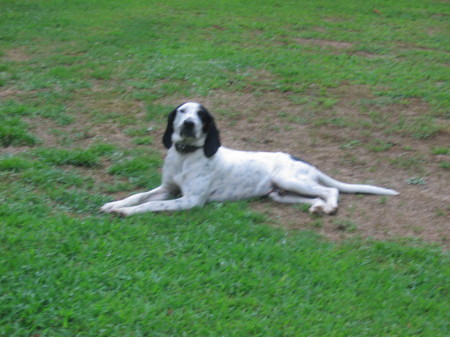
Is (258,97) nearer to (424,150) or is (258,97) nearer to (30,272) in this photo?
(424,150)

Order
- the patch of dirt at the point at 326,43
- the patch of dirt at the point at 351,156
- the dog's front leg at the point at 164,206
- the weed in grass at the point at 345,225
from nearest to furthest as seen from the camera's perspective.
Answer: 1. the dog's front leg at the point at 164,206
2. the weed in grass at the point at 345,225
3. the patch of dirt at the point at 351,156
4. the patch of dirt at the point at 326,43

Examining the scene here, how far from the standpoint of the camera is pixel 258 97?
10.3 m

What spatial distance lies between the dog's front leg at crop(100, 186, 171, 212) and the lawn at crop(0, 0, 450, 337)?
0.55 ft

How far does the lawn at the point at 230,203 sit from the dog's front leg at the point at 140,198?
0.55 ft

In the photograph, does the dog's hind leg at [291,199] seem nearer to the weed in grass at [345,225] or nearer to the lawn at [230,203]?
the lawn at [230,203]

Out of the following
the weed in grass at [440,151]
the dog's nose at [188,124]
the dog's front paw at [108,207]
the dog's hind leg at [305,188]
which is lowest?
the weed in grass at [440,151]

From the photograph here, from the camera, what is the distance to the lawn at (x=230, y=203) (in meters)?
4.53

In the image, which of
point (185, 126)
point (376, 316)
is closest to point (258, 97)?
point (185, 126)

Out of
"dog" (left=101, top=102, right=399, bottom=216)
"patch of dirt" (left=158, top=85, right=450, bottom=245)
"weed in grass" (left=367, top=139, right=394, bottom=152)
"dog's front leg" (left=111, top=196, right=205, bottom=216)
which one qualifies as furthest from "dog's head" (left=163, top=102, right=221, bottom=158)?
"weed in grass" (left=367, top=139, right=394, bottom=152)

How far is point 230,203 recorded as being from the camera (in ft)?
21.8

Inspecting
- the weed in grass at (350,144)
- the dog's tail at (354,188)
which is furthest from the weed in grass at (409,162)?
the dog's tail at (354,188)

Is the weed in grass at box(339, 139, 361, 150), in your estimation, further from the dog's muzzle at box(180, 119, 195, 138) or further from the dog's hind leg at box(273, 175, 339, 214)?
the dog's muzzle at box(180, 119, 195, 138)

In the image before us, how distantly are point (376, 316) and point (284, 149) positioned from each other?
395 cm

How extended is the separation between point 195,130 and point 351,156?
2493 millimetres
